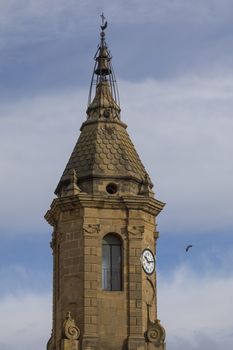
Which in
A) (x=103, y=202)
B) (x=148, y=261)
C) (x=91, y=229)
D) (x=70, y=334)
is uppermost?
(x=103, y=202)

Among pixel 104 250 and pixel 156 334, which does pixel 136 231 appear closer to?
pixel 104 250

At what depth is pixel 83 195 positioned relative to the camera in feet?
150

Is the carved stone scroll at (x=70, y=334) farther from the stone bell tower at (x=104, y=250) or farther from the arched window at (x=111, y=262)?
the arched window at (x=111, y=262)

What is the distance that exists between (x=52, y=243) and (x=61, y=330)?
4.84 meters

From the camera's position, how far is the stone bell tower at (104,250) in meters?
44.5

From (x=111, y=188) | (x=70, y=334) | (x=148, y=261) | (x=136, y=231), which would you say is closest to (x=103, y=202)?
(x=111, y=188)

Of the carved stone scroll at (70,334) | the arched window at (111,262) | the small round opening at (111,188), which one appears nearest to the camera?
the carved stone scroll at (70,334)

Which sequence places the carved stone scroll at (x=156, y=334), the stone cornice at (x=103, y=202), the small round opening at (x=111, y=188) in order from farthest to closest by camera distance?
the small round opening at (x=111, y=188), the stone cornice at (x=103, y=202), the carved stone scroll at (x=156, y=334)

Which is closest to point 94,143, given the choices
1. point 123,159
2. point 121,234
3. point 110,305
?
point 123,159

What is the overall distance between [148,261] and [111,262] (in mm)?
1685

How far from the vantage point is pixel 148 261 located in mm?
46375

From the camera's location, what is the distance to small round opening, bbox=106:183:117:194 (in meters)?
46.7

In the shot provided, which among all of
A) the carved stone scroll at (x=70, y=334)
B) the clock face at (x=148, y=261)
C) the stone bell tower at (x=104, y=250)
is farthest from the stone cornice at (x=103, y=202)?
the carved stone scroll at (x=70, y=334)

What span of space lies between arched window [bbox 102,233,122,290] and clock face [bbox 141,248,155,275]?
105 centimetres
